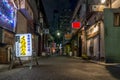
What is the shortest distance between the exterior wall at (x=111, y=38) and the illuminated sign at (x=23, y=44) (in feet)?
36.6

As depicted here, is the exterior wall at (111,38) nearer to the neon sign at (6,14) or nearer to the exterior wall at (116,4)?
the exterior wall at (116,4)

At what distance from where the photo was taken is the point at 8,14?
27.8 m

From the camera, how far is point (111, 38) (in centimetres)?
2917

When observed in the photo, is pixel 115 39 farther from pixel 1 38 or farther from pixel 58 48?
pixel 58 48

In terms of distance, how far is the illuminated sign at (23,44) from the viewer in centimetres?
2038

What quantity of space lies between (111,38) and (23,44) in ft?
39.5

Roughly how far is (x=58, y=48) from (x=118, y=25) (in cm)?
13692

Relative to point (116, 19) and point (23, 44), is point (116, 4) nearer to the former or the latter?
point (116, 19)

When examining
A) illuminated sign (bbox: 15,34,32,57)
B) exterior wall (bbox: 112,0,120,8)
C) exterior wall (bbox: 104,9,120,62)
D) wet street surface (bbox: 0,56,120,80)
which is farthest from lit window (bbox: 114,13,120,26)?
illuminated sign (bbox: 15,34,32,57)

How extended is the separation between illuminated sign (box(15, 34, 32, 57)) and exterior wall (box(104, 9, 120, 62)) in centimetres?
1115

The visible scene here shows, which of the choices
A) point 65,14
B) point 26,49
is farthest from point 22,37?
point 65,14

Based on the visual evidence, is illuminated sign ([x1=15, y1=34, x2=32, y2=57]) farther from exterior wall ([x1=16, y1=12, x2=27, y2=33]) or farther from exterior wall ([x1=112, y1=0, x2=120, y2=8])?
exterior wall ([x1=16, y1=12, x2=27, y2=33])

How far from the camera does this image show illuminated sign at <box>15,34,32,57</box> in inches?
802

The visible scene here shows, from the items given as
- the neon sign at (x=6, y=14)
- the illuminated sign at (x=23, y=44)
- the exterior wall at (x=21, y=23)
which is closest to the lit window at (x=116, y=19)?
the neon sign at (x=6, y=14)
